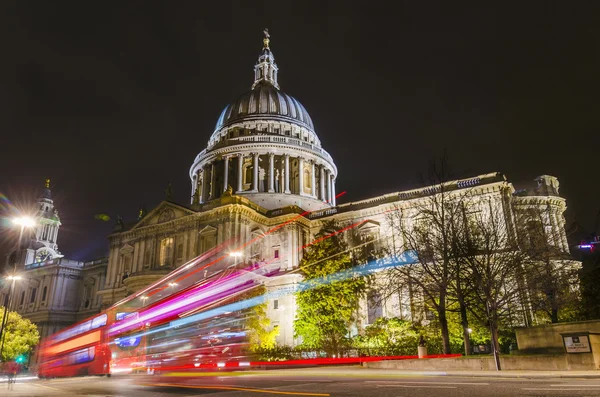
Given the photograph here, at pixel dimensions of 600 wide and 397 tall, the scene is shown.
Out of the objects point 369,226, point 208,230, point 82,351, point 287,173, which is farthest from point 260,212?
point 82,351

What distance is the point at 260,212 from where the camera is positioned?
1980 inches

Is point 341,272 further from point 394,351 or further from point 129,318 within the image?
point 129,318

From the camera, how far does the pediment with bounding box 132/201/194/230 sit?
48487mm

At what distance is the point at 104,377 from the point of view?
23.6 m

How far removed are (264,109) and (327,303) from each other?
4204 centimetres

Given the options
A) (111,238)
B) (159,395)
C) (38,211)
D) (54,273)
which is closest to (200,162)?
(111,238)

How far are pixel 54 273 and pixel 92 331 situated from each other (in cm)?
5578

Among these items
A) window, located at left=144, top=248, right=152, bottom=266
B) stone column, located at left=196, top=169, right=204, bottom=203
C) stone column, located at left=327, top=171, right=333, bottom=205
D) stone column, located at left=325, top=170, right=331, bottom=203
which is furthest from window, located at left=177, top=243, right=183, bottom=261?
stone column, located at left=327, top=171, right=333, bottom=205

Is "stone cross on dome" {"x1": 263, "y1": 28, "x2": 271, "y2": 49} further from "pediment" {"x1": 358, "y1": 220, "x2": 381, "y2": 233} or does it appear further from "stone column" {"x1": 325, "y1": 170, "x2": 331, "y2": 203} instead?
"pediment" {"x1": 358, "y1": 220, "x2": 381, "y2": 233}

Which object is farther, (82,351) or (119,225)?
(119,225)

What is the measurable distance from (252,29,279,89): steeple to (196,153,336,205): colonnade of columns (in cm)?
2359

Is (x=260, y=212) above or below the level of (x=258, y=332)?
above

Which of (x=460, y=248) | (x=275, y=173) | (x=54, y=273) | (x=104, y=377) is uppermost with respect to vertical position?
(x=275, y=173)

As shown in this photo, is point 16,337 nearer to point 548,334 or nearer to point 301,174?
point 301,174
